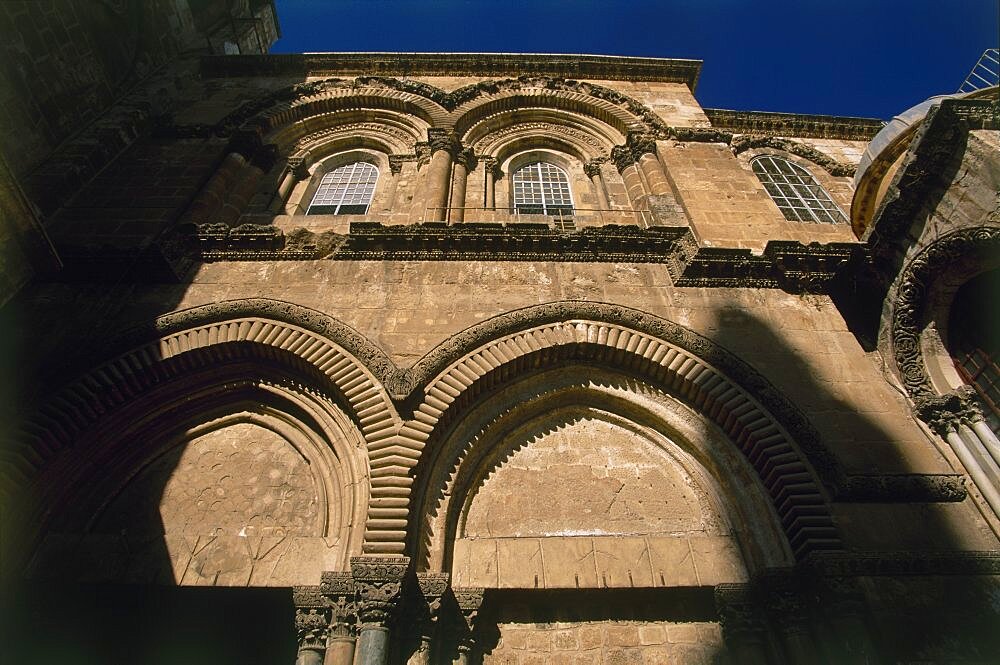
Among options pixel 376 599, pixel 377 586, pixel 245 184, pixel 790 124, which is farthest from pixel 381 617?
pixel 790 124

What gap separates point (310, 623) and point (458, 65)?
41.9ft

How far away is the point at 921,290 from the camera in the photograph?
6691 mm

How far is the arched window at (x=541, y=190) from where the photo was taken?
10.0m

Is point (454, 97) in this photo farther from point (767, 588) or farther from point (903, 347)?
point (767, 588)

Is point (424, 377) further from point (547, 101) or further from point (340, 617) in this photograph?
point (547, 101)

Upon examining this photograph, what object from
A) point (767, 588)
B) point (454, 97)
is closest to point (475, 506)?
point (767, 588)

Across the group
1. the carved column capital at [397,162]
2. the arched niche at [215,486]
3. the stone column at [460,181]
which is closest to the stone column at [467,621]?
the arched niche at [215,486]

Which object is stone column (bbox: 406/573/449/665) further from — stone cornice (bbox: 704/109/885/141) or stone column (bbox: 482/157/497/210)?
stone cornice (bbox: 704/109/885/141)

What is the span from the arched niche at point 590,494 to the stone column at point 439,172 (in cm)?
389

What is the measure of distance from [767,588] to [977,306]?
4930 mm

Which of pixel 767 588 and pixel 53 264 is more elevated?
pixel 53 264

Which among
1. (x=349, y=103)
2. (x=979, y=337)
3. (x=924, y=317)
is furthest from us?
(x=349, y=103)

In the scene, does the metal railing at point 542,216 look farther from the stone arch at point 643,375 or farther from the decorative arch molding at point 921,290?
the decorative arch molding at point 921,290

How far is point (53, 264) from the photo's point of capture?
654 cm
